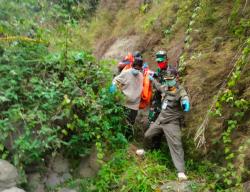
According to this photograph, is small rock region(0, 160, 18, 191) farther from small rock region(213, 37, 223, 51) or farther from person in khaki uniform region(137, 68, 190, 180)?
small rock region(213, 37, 223, 51)

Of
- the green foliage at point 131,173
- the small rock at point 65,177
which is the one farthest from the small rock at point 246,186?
the small rock at point 65,177

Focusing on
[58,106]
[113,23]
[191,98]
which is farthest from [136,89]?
[113,23]

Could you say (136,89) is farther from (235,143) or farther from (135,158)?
(235,143)

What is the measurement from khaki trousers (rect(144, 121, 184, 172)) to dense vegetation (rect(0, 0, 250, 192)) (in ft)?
0.78

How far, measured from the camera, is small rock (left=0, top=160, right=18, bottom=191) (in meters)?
6.21

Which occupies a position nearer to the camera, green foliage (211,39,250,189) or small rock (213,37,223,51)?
green foliage (211,39,250,189)

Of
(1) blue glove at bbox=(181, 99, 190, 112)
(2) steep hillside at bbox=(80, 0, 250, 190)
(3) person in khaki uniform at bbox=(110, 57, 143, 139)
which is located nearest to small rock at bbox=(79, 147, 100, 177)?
(3) person in khaki uniform at bbox=(110, 57, 143, 139)

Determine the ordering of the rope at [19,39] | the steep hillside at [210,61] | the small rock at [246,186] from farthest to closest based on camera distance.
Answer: the rope at [19,39]
the steep hillside at [210,61]
the small rock at [246,186]

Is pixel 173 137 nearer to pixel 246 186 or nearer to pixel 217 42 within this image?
pixel 246 186

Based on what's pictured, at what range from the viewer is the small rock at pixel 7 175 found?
6211 mm

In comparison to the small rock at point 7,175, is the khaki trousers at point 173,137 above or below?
above

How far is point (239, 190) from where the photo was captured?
17.5 ft

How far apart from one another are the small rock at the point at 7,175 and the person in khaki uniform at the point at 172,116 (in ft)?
7.76

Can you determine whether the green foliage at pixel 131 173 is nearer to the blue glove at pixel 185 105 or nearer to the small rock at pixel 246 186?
the blue glove at pixel 185 105
